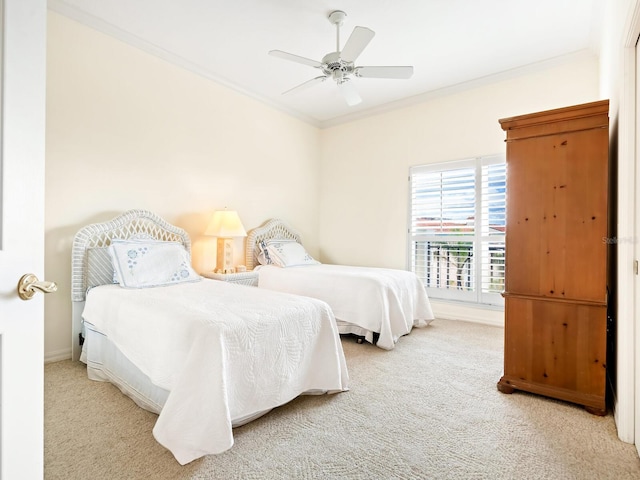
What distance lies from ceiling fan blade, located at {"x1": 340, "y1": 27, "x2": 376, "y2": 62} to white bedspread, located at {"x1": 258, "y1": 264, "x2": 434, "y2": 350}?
195cm

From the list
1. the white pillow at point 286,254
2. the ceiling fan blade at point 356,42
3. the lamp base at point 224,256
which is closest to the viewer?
the ceiling fan blade at point 356,42

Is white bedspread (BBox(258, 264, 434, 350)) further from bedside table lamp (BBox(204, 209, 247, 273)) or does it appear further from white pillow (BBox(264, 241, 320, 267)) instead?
bedside table lamp (BBox(204, 209, 247, 273))

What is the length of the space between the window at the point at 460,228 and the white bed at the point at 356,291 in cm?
61

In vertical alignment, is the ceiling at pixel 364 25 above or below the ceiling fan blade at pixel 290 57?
above

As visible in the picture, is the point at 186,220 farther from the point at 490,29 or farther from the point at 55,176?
the point at 490,29

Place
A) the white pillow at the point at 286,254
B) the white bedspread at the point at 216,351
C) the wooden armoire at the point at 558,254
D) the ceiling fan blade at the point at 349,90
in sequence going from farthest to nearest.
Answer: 1. the white pillow at the point at 286,254
2. the ceiling fan blade at the point at 349,90
3. the wooden armoire at the point at 558,254
4. the white bedspread at the point at 216,351

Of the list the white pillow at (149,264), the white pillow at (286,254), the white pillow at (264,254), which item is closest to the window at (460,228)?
the white pillow at (286,254)

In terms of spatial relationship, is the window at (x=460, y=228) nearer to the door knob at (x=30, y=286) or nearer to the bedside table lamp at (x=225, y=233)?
the bedside table lamp at (x=225, y=233)

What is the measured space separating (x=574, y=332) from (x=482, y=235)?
2.04m

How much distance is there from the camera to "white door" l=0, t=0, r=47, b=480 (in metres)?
0.80

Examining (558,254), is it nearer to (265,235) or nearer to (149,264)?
(149,264)

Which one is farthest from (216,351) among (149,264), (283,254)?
(283,254)

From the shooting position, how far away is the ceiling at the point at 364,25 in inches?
109

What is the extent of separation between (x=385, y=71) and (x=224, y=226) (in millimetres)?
2199
